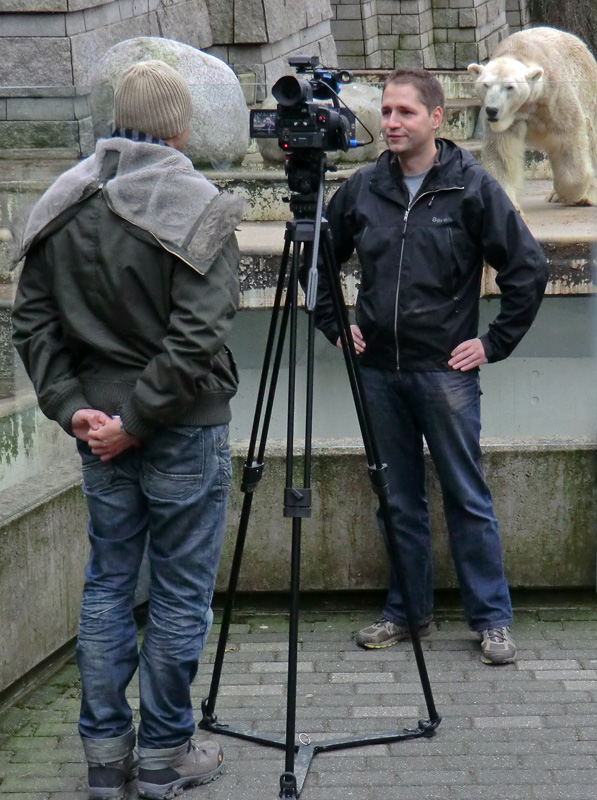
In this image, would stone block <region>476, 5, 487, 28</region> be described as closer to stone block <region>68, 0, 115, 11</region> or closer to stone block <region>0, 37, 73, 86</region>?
stone block <region>68, 0, 115, 11</region>

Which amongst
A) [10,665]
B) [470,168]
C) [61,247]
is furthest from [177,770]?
[470,168]

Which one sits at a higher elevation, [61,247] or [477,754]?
[61,247]

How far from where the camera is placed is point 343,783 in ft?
11.4

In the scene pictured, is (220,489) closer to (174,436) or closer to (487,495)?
(174,436)

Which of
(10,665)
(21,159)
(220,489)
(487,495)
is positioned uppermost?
(21,159)

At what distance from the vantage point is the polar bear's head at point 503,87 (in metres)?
6.80

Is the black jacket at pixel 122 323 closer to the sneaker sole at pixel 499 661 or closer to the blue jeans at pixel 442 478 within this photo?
the blue jeans at pixel 442 478

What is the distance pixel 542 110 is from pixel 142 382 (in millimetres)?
4807

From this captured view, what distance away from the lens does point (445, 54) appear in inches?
793

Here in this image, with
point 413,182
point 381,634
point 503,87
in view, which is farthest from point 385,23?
point 381,634

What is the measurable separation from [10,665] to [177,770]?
0.79m

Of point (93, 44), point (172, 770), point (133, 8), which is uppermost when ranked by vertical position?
point (133, 8)

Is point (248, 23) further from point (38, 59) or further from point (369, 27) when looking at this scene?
point (369, 27)

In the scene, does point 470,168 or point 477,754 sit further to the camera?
point 470,168
